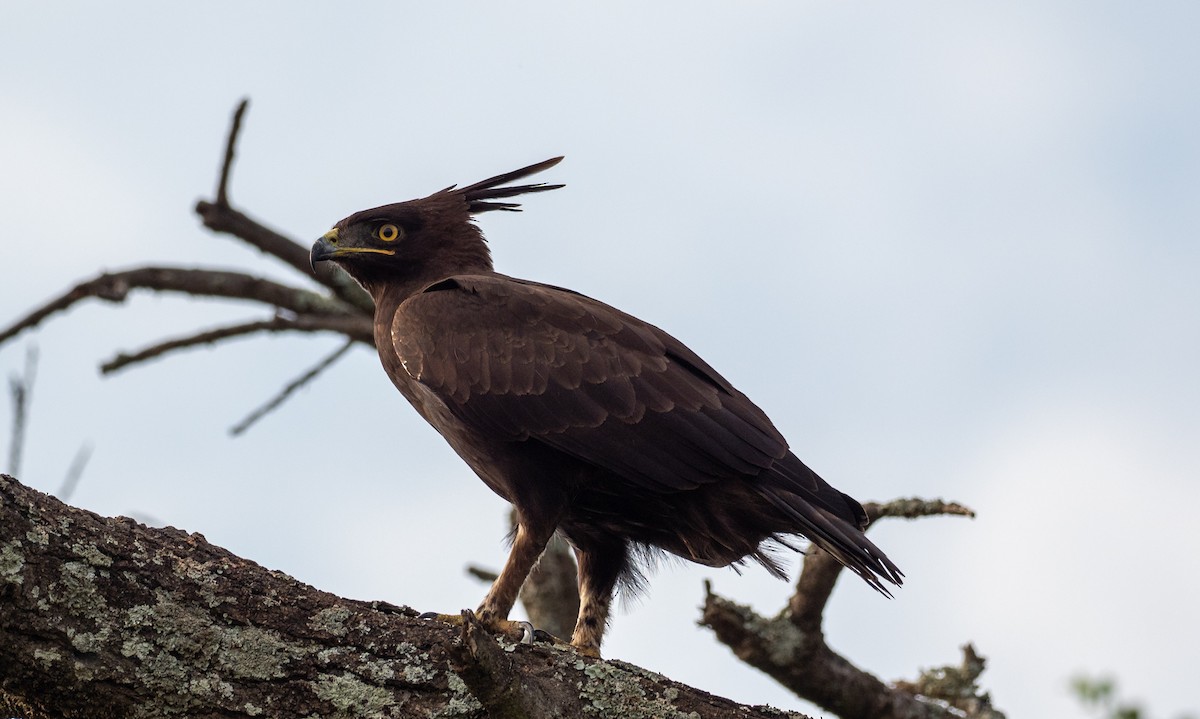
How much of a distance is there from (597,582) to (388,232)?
80.0 inches

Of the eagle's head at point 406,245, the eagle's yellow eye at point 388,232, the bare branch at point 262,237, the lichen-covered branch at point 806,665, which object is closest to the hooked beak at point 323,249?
the eagle's head at point 406,245

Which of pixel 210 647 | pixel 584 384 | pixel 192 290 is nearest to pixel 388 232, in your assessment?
pixel 584 384

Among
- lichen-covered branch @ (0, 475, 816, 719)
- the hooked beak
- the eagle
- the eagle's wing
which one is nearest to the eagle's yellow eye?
the hooked beak

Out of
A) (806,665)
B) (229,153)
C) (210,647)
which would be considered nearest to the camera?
(210,647)

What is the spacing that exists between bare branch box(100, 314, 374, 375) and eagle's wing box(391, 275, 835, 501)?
2410 millimetres

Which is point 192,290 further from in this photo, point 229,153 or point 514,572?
point 514,572

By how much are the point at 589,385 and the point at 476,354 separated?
0.50m

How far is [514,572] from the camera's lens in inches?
197

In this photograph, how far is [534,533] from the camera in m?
5.07

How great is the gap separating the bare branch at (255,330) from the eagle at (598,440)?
221 cm

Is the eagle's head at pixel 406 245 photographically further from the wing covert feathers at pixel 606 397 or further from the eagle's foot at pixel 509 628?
the eagle's foot at pixel 509 628

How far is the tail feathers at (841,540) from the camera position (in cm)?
484

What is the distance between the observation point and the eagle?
5.07 meters

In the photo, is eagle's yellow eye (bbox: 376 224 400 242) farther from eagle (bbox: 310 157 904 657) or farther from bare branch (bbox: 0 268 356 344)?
bare branch (bbox: 0 268 356 344)
